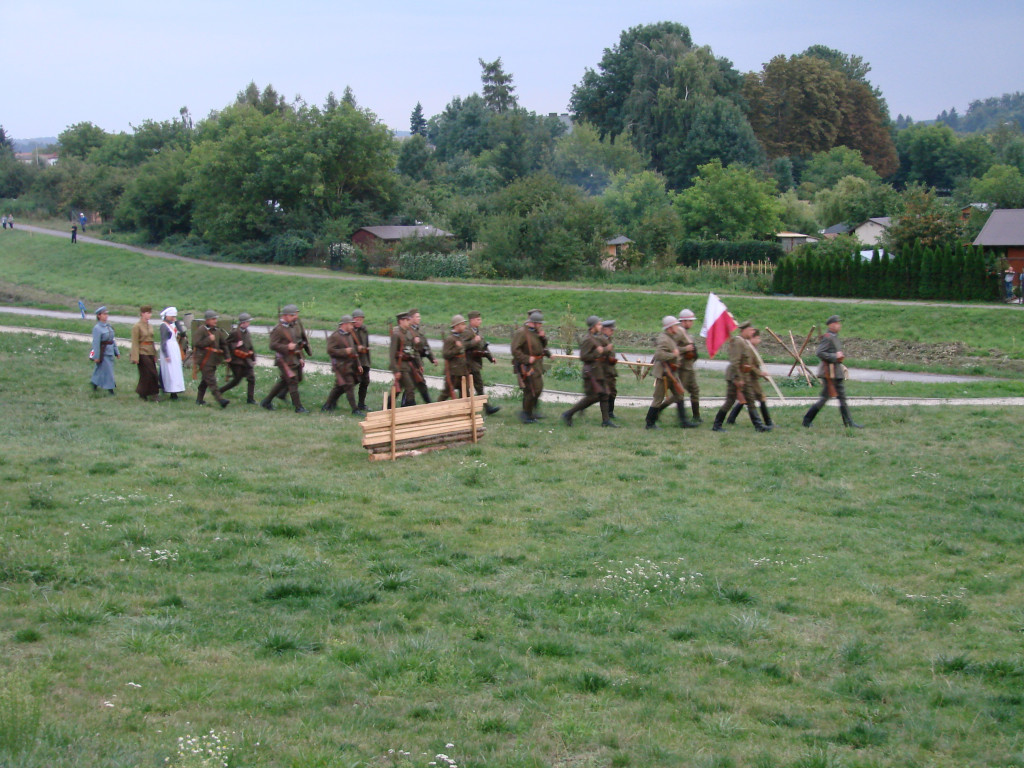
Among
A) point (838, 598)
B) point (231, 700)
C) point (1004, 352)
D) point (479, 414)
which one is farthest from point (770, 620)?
point (1004, 352)

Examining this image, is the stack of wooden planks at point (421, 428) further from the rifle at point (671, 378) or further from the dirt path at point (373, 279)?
the dirt path at point (373, 279)

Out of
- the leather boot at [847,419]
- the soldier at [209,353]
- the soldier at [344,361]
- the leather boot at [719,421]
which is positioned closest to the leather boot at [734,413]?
the leather boot at [719,421]

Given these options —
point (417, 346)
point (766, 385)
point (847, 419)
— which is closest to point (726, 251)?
point (766, 385)

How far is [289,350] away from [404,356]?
2068 millimetres

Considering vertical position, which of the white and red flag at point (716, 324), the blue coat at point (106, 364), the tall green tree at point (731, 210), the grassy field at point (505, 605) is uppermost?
the tall green tree at point (731, 210)

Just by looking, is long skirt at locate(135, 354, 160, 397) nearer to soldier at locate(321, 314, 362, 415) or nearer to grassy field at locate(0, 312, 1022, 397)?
soldier at locate(321, 314, 362, 415)

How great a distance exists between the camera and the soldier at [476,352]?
1709cm

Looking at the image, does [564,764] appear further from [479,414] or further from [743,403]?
[743,403]

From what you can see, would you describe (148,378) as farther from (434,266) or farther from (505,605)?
(434,266)

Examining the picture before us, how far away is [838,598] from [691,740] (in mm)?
3179

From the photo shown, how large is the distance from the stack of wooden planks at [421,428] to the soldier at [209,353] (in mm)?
5096

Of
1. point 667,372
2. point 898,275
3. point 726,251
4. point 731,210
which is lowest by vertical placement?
point 667,372

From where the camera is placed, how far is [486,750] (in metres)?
5.49

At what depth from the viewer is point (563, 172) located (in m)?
87.3
